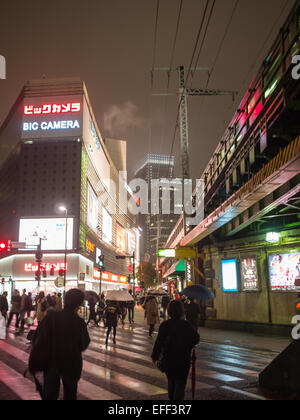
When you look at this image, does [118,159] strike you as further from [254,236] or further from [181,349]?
[181,349]

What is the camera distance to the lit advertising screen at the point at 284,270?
16.6 metres

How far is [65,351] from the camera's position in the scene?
446cm

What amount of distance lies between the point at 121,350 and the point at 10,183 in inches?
1908

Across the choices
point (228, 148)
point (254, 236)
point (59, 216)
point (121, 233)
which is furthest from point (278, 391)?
point (121, 233)

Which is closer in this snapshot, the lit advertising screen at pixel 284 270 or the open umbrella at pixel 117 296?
the open umbrella at pixel 117 296

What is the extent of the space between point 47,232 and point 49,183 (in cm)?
705

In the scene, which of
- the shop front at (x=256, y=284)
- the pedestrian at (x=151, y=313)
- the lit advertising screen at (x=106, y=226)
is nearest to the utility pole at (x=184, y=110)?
the shop front at (x=256, y=284)

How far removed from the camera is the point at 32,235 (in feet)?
168

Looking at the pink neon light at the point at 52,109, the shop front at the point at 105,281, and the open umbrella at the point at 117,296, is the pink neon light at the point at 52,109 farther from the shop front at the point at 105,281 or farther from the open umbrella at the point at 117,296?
the open umbrella at the point at 117,296

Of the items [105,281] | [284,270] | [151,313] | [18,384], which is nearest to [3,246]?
[151,313]

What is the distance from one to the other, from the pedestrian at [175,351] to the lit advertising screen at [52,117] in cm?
5315

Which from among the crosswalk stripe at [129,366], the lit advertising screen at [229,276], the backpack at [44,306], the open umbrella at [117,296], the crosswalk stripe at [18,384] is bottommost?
the crosswalk stripe at [129,366]

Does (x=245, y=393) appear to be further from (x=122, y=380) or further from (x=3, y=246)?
(x=3, y=246)
